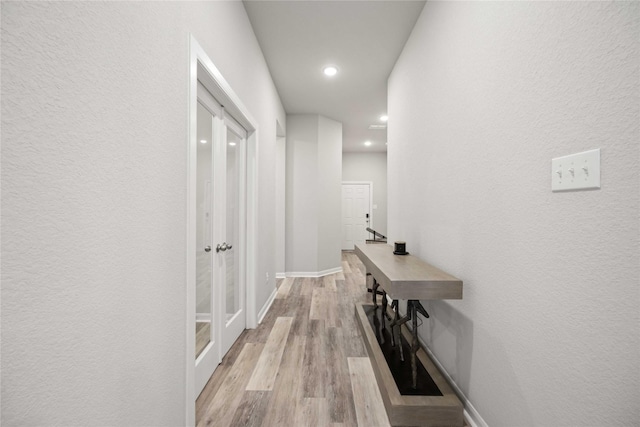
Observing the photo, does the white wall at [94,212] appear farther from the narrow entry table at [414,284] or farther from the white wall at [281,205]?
the white wall at [281,205]

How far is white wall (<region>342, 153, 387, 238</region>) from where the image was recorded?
26.3 ft

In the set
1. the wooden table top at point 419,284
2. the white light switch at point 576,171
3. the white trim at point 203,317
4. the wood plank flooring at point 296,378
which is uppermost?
the white light switch at point 576,171

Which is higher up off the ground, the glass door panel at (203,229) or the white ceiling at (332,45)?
the white ceiling at (332,45)

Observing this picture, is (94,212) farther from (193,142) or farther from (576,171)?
(576,171)

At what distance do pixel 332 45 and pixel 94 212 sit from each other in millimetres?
2783

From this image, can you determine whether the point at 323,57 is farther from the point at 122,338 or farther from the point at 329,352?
the point at 122,338

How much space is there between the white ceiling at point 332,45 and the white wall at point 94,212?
1.40m

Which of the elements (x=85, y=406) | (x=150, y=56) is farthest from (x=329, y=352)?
(x=150, y=56)

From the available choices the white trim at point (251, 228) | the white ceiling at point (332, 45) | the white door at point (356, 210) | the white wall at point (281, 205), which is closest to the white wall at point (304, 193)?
Answer: the white wall at point (281, 205)

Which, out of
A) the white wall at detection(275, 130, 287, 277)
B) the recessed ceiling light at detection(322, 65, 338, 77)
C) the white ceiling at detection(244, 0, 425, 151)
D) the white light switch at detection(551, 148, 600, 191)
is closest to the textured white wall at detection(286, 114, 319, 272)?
the white wall at detection(275, 130, 287, 277)

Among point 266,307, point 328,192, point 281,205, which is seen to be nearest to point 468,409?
point 266,307

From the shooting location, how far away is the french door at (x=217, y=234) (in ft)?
5.91

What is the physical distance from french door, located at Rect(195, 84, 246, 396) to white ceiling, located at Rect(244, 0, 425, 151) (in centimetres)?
100

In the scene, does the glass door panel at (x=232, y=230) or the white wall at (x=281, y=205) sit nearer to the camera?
the glass door panel at (x=232, y=230)
